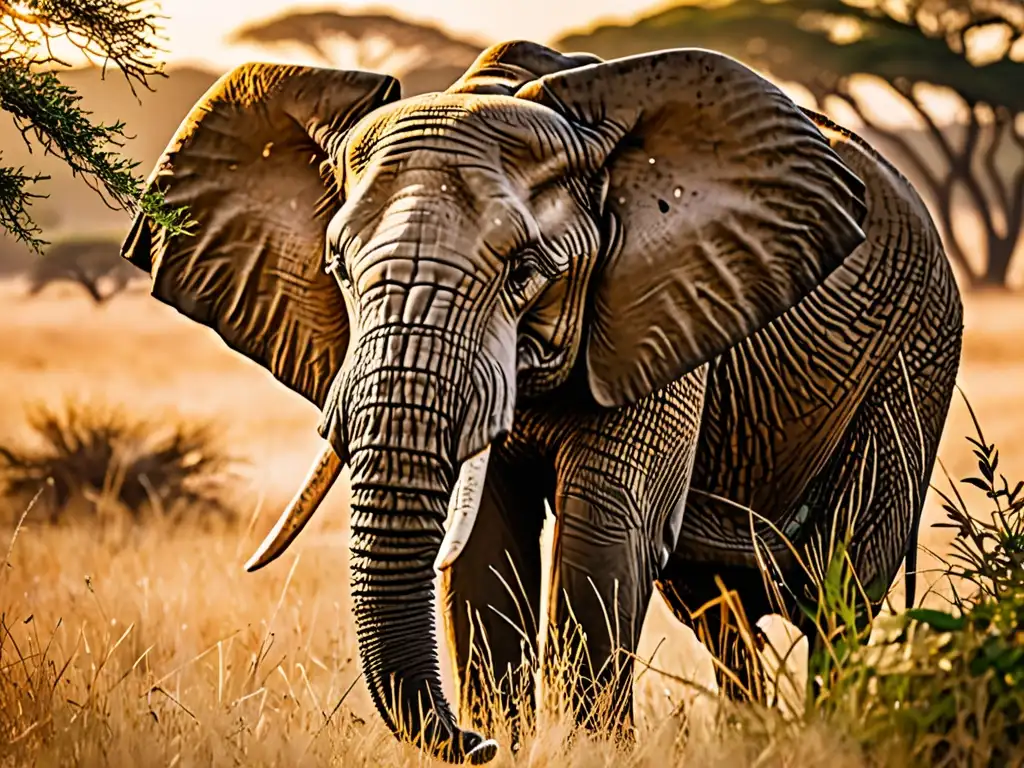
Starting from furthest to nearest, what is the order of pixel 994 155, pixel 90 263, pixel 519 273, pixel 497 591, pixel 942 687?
pixel 994 155 → pixel 90 263 → pixel 497 591 → pixel 519 273 → pixel 942 687

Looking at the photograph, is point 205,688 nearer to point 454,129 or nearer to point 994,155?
point 454,129

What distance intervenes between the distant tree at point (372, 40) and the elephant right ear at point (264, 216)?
68.2 feet

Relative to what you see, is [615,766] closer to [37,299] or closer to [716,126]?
[716,126]

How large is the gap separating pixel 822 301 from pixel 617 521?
120 cm

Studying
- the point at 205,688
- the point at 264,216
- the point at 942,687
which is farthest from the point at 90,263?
the point at 942,687

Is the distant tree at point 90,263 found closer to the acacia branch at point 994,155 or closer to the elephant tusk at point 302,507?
the acacia branch at point 994,155

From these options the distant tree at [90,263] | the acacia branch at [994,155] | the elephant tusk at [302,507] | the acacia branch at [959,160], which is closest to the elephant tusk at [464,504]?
the elephant tusk at [302,507]

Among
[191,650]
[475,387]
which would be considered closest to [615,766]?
[475,387]

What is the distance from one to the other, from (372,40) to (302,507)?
871 inches

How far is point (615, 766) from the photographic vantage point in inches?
178

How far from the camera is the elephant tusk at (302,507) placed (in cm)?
465

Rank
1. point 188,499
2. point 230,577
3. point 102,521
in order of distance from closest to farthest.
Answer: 1. point 230,577
2. point 102,521
3. point 188,499

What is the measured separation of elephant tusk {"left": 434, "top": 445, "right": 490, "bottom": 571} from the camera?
→ 4379mm

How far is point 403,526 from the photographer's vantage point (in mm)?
4234
